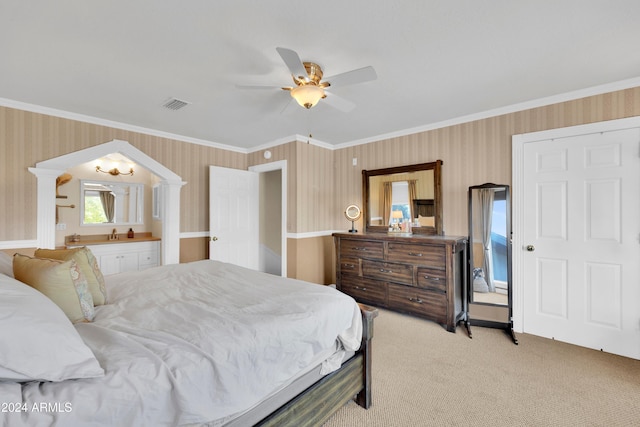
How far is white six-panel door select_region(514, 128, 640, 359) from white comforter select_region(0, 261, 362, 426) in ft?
7.84

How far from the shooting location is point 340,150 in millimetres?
4652

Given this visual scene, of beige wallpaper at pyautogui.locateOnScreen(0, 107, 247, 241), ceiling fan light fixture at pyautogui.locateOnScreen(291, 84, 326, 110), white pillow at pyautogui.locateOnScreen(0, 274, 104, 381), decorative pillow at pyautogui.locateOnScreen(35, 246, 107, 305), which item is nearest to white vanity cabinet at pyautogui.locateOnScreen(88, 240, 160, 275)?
beige wallpaper at pyautogui.locateOnScreen(0, 107, 247, 241)

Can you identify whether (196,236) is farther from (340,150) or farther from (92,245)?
(340,150)

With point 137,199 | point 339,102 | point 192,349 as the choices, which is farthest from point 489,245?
point 137,199

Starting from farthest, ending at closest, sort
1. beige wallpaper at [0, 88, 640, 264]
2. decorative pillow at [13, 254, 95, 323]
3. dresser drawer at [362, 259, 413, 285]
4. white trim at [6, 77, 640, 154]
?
1. dresser drawer at [362, 259, 413, 285]
2. beige wallpaper at [0, 88, 640, 264]
3. white trim at [6, 77, 640, 154]
4. decorative pillow at [13, 254, 95, 323]

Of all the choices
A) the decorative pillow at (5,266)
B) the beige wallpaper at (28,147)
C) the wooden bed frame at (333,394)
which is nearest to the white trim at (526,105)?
the wooden bed frame at (333,394)

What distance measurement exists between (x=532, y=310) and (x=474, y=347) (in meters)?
0.86

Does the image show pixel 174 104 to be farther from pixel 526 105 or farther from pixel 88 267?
pixel 526 105

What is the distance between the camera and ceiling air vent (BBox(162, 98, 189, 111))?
288 centimetres

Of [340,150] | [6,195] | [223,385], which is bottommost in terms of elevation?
[223,385]

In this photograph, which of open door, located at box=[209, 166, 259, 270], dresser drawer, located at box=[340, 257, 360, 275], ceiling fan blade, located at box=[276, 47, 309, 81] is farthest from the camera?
open door, located at box=[209, 166, 259, 270]

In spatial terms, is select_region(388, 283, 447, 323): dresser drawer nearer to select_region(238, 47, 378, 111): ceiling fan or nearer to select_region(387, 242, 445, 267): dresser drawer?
select_region(387, 242, 445, 267): dresser drawer

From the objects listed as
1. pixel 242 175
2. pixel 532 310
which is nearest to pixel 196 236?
pixel 242 175

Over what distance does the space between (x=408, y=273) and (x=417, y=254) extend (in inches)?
10.2
